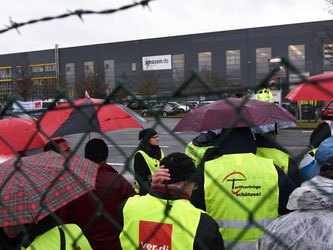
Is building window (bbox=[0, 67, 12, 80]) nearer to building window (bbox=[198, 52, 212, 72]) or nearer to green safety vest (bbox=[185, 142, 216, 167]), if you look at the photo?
building window (bbox=[198, 52, 212, 72])

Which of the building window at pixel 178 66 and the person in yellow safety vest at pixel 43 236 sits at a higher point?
the building window at pixel 178 66

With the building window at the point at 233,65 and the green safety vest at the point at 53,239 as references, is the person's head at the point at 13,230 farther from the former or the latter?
the building window at the point at 233,65

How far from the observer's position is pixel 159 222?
169cm

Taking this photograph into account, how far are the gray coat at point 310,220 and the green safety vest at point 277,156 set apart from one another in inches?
48.8

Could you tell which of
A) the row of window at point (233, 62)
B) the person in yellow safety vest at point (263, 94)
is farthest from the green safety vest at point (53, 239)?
the row of window at point (233, 62)

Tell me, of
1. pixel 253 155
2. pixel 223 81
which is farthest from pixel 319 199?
pixel 223 81

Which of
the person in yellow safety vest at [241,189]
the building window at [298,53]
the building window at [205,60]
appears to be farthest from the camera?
the building window at [205,60]

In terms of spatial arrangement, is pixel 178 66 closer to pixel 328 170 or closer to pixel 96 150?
pixel 96 150

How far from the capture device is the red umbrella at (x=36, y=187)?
1.54 metres

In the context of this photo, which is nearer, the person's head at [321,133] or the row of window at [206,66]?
the person's head at [321,133]

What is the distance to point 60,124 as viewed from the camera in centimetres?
303

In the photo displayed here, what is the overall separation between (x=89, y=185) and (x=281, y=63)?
3.88 feet

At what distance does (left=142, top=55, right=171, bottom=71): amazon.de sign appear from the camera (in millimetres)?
49031

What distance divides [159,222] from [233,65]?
151 feet
